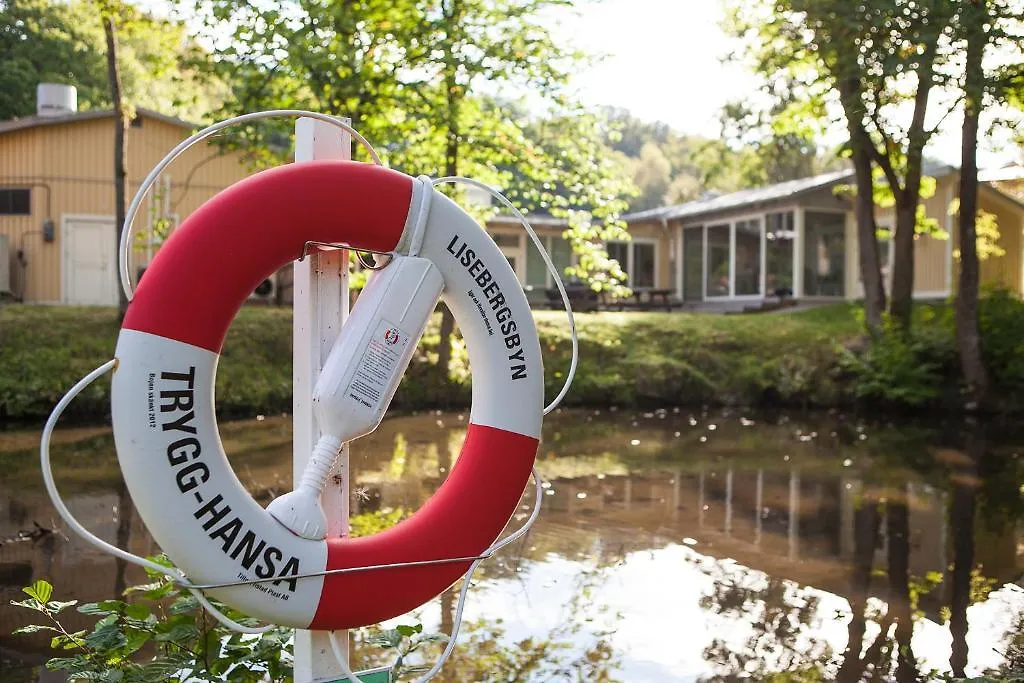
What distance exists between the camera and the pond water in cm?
336

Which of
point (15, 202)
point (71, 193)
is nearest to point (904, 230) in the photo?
point (71, 193)

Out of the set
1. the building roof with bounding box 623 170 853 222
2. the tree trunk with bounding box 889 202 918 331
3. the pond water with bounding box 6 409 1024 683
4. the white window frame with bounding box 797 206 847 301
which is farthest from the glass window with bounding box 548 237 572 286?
the pond water with bounding box 6 409 1024 683

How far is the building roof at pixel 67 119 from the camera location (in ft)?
50.0

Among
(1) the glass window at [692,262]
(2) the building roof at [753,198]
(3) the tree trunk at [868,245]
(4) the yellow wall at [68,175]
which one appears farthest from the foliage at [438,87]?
(1) the glass window at [692,262]

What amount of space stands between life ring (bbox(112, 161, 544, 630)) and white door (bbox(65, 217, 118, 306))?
1481cm

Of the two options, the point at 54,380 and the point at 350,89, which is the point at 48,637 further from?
the point at 54,380

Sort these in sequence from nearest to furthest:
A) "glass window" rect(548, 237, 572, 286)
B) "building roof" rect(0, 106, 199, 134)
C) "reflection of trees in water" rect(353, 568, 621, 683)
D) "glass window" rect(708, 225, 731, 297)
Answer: "reflection of trees in water" rect(353, 568, 621, 683) < "building roof" rect(0, 106, 199, 134) < "glass window" rect(708, 225, 731, 297) < "glass window" rect(548, 237, 572, 286)

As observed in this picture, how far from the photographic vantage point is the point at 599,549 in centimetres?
480

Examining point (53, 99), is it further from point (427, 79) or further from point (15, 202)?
point (427, 79)

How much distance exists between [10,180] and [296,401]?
1571 cm

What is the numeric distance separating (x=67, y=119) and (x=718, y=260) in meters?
13.2

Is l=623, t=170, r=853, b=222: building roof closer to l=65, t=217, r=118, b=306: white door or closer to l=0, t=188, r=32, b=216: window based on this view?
l=65, t=217, r=118, b=306: white door

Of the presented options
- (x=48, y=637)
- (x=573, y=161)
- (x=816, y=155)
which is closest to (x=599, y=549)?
(x=48, y=637)

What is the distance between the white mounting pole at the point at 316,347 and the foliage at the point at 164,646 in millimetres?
288
